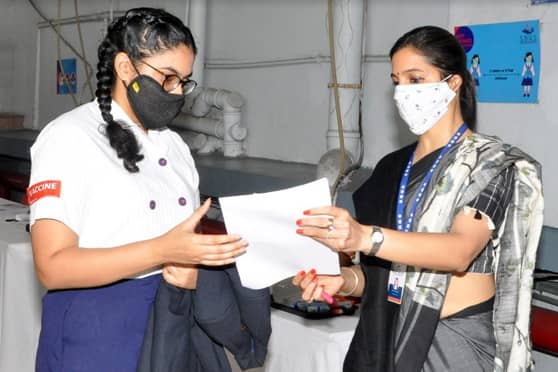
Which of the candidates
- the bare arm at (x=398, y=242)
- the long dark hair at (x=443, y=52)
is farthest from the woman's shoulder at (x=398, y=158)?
the bare arm at (x=398, y=242)

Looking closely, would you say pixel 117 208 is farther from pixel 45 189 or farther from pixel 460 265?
pixel 460 265

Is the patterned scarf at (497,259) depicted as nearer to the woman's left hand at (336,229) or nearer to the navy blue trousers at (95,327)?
the woman's left hand at (336,229)

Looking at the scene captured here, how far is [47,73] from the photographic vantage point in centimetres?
849

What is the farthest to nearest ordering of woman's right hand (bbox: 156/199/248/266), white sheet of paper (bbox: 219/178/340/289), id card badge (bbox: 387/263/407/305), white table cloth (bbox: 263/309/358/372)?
white table cloth (bbox: 263/309/358/372) < id card badge (bbox: 387/263/407/305) < white sheet of paper (bbox: 219/178/340/289) < woman's right hand (bbox: 156/199/248/266)

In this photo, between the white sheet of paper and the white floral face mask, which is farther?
the white floral face mask

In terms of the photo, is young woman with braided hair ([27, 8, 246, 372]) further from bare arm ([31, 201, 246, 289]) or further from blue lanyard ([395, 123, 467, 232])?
blue lanyard ([395, 123, 467, 232])

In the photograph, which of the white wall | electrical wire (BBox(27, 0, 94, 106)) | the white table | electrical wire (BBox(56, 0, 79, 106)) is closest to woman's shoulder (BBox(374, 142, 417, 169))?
the white wall

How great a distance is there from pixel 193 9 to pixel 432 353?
180 inches

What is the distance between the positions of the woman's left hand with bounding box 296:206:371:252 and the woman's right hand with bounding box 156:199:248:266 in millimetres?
175

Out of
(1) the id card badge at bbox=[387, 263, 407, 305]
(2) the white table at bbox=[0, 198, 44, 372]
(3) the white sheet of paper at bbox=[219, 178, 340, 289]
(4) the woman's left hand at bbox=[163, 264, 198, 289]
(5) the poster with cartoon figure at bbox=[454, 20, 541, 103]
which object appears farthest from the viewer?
(5) the poster with cartoon figure at bbox=[454, 20, 541, 103]

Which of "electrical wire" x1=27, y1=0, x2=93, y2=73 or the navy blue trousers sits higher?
"electrical wire" x1=27, y1=0, x2=93, y2=73

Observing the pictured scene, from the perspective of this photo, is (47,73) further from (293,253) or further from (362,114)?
(293,253)

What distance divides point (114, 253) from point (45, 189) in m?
0.20

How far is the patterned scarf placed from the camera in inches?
65.9
